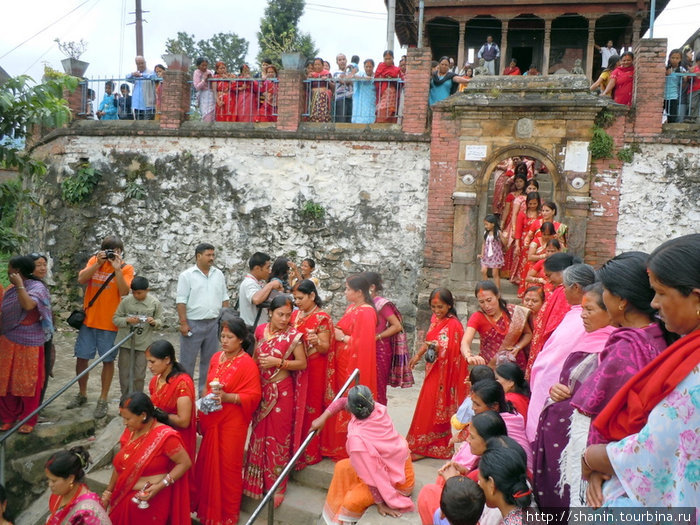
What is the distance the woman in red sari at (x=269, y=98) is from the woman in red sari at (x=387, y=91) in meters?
2.01

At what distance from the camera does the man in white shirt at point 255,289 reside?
5480 mm

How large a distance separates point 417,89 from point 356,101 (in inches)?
46.9

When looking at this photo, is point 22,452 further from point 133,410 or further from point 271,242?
point 271,242

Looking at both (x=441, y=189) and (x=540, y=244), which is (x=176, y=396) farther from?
(x=441, y=189)

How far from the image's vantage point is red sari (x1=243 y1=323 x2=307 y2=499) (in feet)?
14.1

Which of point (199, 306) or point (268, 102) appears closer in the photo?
point (199, 306)

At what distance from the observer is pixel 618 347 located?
2186 mm

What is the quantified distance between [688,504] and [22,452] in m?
5.98

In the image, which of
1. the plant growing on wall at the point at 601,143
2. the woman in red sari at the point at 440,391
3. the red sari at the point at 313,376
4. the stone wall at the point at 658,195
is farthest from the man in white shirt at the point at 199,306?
the stone wall at the point at 658,195

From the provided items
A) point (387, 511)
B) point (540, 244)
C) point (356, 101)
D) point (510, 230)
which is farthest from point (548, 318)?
point (356, 101)

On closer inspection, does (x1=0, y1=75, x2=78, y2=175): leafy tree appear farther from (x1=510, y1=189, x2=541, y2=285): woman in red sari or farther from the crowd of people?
(x1=510, y1=189, x2=541, y2=285): woman in red sari

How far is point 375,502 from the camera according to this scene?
3.78m

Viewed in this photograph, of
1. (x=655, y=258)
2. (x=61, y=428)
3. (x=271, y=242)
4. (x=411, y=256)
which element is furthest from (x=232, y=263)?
(x=655, y=258)

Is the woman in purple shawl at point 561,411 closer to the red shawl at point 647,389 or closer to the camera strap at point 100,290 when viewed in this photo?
the red shawl at point 647,389
